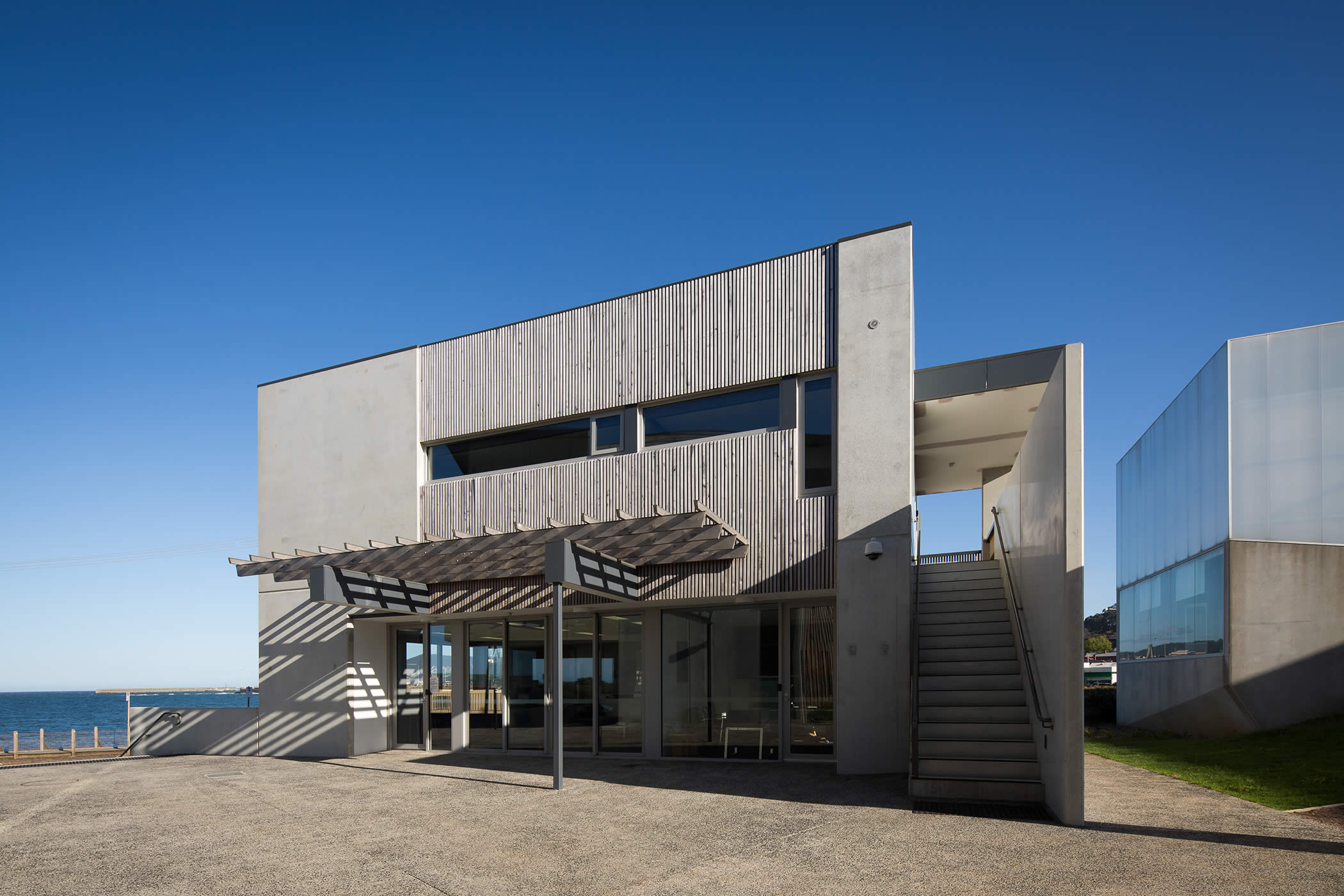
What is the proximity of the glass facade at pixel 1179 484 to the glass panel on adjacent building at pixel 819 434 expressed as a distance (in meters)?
8.67

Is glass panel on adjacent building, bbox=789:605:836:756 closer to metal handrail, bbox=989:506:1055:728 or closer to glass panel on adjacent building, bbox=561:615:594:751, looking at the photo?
metal handrail, bbox=989:506:1055:728

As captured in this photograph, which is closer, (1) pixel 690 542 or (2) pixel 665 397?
(1) pixel 690 542

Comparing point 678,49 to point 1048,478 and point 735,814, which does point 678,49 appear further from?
point 735,814

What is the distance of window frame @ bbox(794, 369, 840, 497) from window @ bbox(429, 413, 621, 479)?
123 inches

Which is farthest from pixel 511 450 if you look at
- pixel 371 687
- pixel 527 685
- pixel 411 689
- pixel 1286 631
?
pixel 1286 631

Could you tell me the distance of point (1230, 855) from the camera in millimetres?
6250

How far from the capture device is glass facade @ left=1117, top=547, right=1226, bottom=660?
15.5 m

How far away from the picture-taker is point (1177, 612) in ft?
59.2

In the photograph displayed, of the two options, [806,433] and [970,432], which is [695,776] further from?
[970,432]

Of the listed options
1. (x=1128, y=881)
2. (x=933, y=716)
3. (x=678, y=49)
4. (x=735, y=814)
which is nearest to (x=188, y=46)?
(x=678, y=49)

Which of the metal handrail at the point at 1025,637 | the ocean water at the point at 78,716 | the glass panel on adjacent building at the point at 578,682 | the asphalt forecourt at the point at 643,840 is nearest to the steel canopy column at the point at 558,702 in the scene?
the asphalt forecourt at the point at 643,840

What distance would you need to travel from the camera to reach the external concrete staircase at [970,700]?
8625mm

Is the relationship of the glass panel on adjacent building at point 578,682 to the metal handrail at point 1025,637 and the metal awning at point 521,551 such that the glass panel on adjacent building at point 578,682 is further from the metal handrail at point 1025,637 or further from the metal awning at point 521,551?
the metal handrail at point 1025,637

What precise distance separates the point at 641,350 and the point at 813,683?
578 cm
